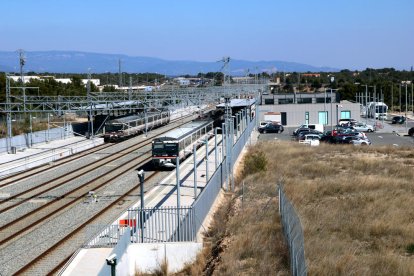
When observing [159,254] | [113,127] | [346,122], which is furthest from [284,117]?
[159,254]

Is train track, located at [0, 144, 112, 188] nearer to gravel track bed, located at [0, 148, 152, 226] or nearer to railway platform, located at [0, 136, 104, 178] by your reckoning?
railway platform, located at [0, 136, 104, 178]

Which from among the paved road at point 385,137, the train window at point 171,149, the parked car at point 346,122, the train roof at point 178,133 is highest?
the train roof at point 178,133

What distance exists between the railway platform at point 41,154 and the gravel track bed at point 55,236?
11.8 metres

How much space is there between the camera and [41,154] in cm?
4403

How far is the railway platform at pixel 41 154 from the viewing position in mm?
39053

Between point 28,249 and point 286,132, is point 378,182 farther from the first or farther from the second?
point 286,132

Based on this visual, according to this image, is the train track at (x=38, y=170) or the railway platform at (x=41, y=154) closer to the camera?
the train track at (x=38, y=170)

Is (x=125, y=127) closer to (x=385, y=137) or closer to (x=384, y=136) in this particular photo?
(x=385, y=137)

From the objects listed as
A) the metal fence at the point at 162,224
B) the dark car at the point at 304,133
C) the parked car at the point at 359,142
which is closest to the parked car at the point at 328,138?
the dark car at the point at 304,133

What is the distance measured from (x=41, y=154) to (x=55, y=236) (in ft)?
79.8

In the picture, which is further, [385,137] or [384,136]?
[384,136]

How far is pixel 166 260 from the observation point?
54.0ft

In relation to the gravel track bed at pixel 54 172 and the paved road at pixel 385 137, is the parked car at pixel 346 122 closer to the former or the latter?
the paved road at pixel 385 137

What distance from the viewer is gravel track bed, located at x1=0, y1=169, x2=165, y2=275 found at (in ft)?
57.9
